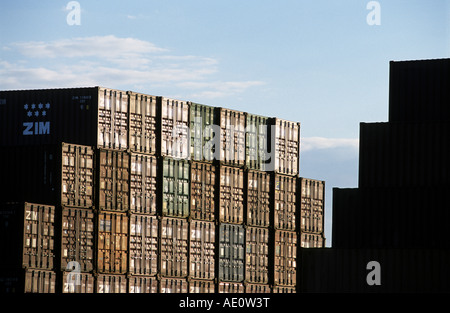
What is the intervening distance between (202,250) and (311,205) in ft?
37.6

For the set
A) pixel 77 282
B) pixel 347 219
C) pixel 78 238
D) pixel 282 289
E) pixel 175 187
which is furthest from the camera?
pixel 282 289

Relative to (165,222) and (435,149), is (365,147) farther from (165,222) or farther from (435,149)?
(165,222)

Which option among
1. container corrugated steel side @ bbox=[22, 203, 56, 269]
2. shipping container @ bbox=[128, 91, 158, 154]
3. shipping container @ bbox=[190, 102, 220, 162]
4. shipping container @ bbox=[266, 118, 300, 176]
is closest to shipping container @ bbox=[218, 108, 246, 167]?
shipping container @ bbox=[190, 102, 220, 162]

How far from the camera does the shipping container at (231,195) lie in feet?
224

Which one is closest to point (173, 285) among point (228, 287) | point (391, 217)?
point (228, 287)

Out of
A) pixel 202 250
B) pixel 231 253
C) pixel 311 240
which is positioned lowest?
pixel 231 253

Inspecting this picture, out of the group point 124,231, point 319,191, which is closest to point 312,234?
point 319,191

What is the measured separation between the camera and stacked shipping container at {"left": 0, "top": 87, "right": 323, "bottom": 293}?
60250 mm

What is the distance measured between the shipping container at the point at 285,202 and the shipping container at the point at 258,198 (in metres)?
0.56

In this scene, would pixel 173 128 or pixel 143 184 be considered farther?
pixel 173 128

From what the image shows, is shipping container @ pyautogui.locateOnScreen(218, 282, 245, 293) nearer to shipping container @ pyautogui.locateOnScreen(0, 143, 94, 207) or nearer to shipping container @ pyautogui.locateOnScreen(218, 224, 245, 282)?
shipping container @ pyautogui.locateOnScreen(218, 224, 245, 282)

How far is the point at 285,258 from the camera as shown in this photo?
7212cm

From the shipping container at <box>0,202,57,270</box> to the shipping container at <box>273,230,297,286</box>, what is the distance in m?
17.9

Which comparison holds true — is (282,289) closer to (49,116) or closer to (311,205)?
(311,205)
